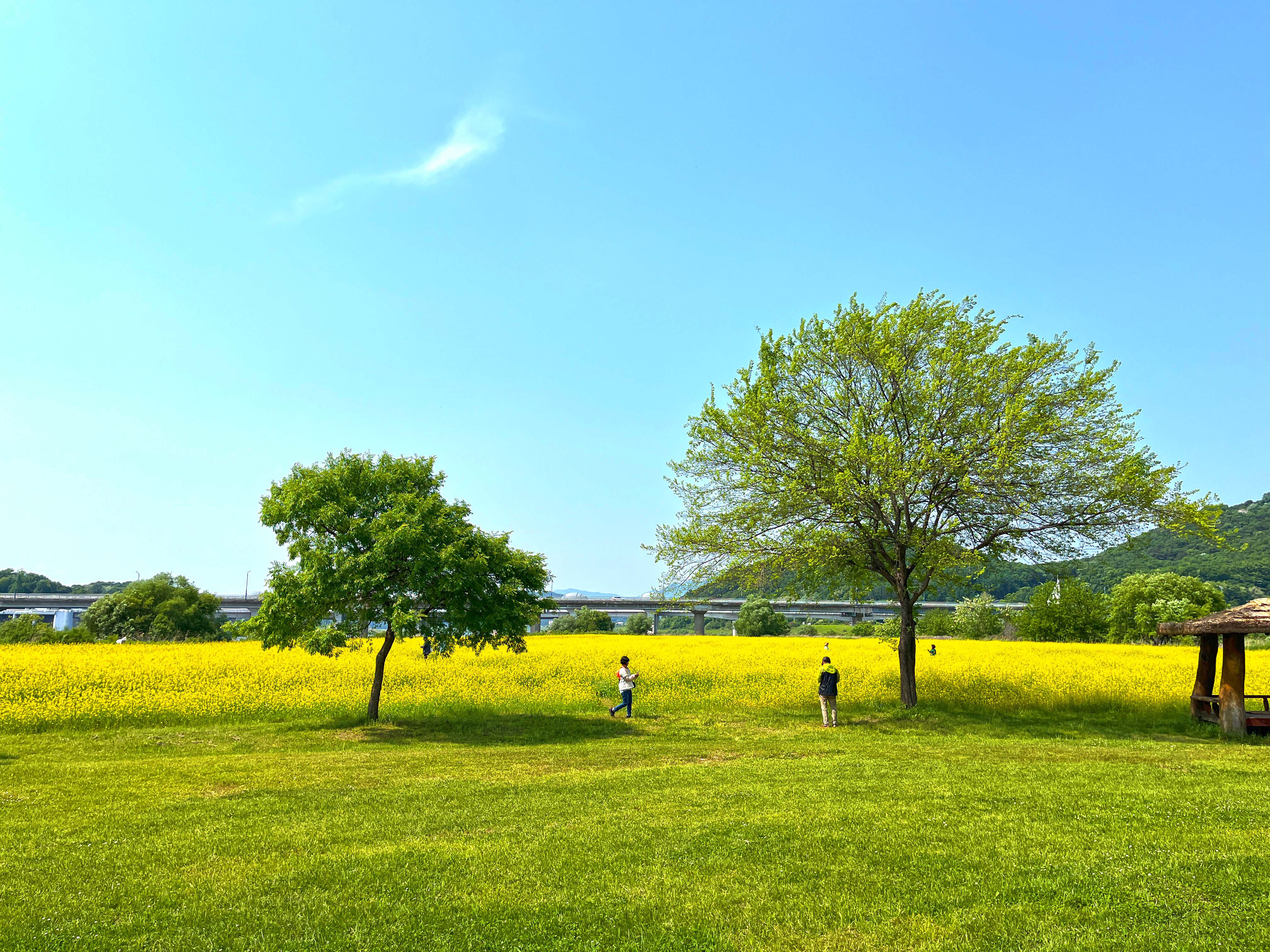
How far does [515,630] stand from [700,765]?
8.84m

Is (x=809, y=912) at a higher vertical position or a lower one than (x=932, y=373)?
lower

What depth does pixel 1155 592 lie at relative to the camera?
7288cm

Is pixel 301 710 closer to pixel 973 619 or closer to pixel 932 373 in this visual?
pixel 932 373

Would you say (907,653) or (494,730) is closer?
(494,730)

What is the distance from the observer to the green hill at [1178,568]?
28.1 meters

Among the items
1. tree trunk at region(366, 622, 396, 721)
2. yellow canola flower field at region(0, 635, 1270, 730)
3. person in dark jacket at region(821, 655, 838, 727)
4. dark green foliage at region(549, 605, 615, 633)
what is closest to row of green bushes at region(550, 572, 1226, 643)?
yellow canola flower field at region(0, 635, 1270, 730)

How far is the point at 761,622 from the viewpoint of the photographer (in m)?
99.2

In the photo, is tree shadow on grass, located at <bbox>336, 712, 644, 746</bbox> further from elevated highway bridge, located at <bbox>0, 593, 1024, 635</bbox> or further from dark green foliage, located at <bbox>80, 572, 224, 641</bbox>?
elevated highway bridge, located at <bbox>0, 593, 1024, 635</bbox>

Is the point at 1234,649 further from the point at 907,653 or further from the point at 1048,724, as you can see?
the point at 907,653

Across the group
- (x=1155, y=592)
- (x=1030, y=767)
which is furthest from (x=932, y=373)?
(x=1155, y=592)

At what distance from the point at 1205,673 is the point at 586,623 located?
81.6 m

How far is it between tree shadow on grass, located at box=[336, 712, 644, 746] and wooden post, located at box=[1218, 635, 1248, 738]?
15479 millimetres

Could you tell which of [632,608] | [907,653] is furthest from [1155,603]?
[632,608]

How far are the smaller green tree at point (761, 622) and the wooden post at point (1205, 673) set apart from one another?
75.0 metres
